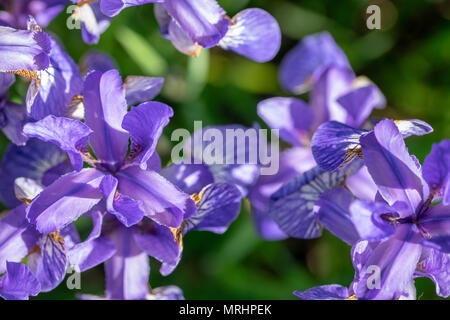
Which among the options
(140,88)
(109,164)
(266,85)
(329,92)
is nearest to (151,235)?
(109,164)

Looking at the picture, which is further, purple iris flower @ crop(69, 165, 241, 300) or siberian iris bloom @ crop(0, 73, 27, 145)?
siberian iris bloom @ crop(0, 73, 27, 145)

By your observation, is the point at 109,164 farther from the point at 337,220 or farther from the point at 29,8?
the point at 29,8

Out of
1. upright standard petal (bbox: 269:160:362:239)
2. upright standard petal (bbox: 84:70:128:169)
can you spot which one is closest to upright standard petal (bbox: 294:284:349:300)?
upright standard petal (bbox: 269:160:362:239)

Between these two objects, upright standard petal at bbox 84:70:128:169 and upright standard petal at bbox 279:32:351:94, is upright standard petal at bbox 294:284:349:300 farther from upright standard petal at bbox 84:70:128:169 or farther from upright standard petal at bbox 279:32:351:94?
upright standard petal at bbox 279:32:351:94

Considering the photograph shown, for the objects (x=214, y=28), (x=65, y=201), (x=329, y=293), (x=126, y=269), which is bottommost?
(x=126, y=269)

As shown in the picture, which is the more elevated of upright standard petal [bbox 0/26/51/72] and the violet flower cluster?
upright standard petal [bbox 0/26/51/72]

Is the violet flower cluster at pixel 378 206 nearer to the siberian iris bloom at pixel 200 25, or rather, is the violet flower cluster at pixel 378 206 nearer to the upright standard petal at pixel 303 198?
the upright standard petal at pixel 303 198
